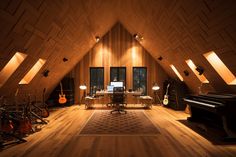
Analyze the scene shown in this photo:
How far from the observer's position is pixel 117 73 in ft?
34.6

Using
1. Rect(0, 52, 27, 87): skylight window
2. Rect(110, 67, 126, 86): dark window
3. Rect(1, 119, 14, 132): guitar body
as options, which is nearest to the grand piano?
Rect(1, 119, 14, 132): guitar body

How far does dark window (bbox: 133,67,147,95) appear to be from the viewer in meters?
10.6

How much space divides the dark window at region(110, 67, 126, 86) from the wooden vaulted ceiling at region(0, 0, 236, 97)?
2.94 meters

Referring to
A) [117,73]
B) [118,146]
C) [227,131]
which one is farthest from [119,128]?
[117,73]

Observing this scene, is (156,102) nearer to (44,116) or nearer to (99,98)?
(99,98)

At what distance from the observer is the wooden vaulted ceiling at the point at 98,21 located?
3.70m

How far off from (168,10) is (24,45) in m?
3.54

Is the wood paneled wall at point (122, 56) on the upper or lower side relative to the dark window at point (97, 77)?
upper

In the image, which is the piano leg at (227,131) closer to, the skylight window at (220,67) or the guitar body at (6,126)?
the skylight window at (220,67)

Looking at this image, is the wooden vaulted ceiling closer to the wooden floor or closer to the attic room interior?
the attic room interior

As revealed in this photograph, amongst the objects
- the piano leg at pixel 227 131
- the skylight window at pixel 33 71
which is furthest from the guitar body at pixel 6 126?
the piano leg at pixel 227 131

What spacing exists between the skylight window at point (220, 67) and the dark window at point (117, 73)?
557 cm

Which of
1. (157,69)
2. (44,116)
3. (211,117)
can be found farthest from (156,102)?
(44,116)

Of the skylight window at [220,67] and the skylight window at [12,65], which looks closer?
the skylight window at [12,65]
